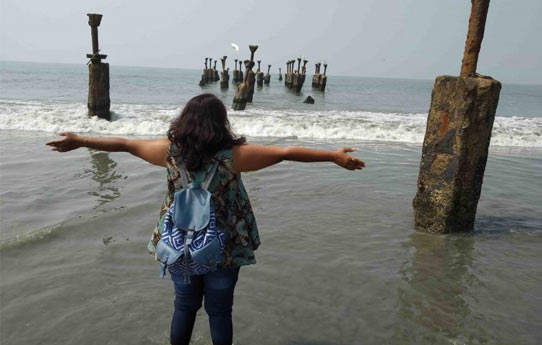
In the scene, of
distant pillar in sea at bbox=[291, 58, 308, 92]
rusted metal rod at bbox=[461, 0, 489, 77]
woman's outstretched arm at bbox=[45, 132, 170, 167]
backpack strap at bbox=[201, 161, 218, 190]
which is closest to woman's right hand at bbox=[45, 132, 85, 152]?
woman's outstretched arm at bbox=[45, 132, 170, 167]

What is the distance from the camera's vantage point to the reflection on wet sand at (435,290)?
2.82 metres

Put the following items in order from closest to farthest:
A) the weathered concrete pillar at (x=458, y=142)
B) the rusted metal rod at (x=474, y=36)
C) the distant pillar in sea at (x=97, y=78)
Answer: the weathered concrete pillar at (x=458, y=142) → the rusted metal rod at (x=474, y=36) → the distant pillar in sea at (x=97, y=78)

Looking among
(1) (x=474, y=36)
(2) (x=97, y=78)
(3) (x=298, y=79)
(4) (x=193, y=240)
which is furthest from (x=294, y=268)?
(3) (x=298, y=79)

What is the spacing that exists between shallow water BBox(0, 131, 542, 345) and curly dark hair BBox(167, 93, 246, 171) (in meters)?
1.28

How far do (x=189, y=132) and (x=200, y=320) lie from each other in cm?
146

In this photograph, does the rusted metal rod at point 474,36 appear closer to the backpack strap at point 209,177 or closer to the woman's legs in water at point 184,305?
the backpack strap at point 209,177

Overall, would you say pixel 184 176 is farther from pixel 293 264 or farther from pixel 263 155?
pixel 293 264

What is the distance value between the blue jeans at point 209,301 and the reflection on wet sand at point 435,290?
3.87 feet

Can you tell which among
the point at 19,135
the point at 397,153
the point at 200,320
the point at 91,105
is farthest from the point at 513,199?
the point at 91,105

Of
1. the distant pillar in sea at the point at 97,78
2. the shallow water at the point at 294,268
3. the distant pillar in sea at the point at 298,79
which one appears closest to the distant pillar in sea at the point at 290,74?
the distant pillar in sea at the point at 298,79

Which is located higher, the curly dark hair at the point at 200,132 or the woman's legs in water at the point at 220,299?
the curly dark hair at the point at 200,132

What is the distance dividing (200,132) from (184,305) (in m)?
0.90

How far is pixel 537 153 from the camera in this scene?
34.2 ft

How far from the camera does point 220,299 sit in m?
2.16
